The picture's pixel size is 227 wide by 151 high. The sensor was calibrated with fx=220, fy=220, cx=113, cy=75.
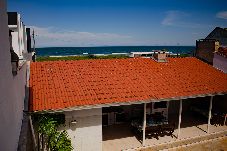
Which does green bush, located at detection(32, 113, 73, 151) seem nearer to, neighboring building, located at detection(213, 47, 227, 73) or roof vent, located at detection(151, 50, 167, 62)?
roof vent, located at detection(151, 50, 167, 62)

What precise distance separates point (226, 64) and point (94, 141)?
13168 mm

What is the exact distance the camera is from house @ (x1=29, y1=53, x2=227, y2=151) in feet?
36.4

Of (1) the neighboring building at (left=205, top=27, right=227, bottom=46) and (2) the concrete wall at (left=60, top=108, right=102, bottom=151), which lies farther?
(1) the neighboring building at (left=205, top=27, right=227, bottom=46)

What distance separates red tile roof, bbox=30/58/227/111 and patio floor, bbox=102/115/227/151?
2.86 meters

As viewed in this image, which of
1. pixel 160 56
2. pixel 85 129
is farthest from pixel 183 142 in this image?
pixel 160 56

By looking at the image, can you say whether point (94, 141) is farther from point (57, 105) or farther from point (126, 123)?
point (126, 123)

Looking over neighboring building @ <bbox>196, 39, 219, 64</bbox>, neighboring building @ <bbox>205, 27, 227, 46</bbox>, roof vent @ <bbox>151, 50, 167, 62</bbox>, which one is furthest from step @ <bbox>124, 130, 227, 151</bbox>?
neighboring building @ <bbox>205, 27, 227, 46</bbox>

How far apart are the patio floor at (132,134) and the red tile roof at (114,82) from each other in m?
2.86

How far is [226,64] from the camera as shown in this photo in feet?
60.1

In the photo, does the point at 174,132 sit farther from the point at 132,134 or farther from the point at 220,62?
the point at 220,62

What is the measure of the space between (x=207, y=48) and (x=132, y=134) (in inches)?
489

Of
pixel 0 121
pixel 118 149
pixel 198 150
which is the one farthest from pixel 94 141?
pixel 0 121

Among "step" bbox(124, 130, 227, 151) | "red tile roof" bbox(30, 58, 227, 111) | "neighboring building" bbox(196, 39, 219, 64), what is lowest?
"step" bbox(124, 130, 227, 151)

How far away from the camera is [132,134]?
1388cm
